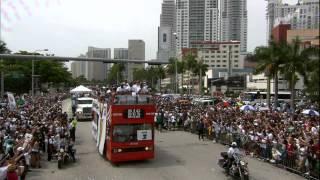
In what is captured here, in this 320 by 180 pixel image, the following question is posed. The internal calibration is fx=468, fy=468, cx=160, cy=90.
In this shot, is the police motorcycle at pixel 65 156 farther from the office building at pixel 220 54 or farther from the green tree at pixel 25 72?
the office building at pixel 220 54

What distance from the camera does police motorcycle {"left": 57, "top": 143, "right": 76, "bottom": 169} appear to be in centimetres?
2131

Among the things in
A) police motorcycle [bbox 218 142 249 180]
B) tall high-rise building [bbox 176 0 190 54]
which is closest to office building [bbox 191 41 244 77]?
tall high-rise building [bbox 176 0 190 54]

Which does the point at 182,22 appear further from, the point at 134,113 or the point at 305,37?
the point at 134,113

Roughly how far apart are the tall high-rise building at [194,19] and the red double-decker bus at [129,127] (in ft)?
449

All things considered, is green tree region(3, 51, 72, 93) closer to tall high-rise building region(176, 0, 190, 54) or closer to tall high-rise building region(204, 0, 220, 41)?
tall high-rise building region(176, 0, 190, 54)

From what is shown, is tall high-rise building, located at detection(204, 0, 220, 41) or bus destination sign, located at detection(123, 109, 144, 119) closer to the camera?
bus destination sign, located at detection(123, 109, 144, 119)

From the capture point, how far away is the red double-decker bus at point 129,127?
21.4m

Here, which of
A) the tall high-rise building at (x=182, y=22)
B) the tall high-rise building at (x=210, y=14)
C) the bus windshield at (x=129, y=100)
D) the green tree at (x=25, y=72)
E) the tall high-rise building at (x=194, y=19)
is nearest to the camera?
the bus windshield at (x=129, y=100)

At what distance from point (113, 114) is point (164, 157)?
468cm

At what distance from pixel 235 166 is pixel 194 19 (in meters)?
161

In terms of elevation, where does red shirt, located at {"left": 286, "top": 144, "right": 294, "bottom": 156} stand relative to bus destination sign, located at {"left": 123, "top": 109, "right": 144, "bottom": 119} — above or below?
below

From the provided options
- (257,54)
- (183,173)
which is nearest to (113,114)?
(183,173)

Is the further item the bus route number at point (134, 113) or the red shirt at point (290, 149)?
the bus route number at point (134, 113)

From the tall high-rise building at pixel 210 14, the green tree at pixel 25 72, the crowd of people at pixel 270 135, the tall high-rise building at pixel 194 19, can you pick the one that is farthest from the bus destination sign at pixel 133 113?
the tall high-rise building at pixel 210 14
